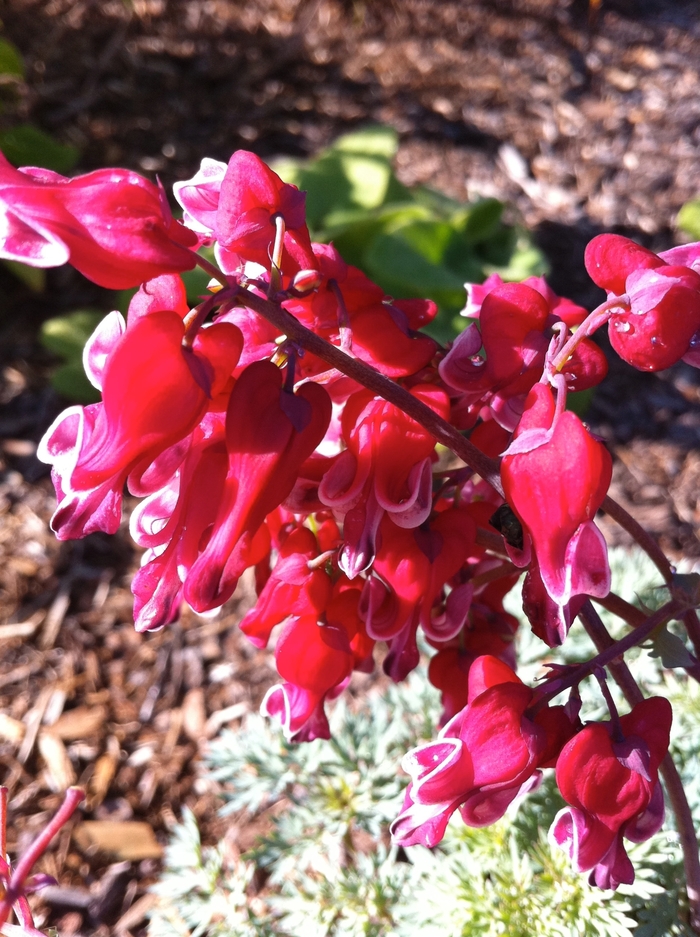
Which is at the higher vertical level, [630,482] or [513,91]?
[513,91]

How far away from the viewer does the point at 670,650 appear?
968 millimetres

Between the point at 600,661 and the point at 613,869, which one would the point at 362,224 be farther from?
the point at 613,869

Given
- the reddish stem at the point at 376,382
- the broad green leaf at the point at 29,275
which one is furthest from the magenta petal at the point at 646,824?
the broad green leaf at the point at 29,275

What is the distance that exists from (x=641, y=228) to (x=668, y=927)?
8.58ft

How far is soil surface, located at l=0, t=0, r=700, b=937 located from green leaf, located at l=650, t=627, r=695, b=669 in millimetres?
1577

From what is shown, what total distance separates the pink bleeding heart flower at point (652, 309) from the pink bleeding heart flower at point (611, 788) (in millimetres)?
379

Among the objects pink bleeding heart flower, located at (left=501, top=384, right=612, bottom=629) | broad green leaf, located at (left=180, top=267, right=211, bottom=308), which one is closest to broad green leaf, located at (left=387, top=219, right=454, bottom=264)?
broad green leaf, located at (left=180, top=267, right=211, bottom=308)

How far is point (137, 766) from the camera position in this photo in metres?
2.28

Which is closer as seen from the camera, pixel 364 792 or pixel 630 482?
pixel 364 792

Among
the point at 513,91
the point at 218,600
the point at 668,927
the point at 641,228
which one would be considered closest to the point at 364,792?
the point at 668,927

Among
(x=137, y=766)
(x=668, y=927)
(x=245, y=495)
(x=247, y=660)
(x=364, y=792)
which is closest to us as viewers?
(x=245, y=495)

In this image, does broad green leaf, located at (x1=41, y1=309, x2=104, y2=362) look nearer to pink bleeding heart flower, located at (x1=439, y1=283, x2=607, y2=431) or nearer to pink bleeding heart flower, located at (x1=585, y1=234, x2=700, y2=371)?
pink bleeding heart flower, located at (x1=439, y1=283, x2=607, y2=431)

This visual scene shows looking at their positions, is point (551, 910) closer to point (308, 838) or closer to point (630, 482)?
point (308, 838)

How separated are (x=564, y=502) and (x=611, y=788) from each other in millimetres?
315
